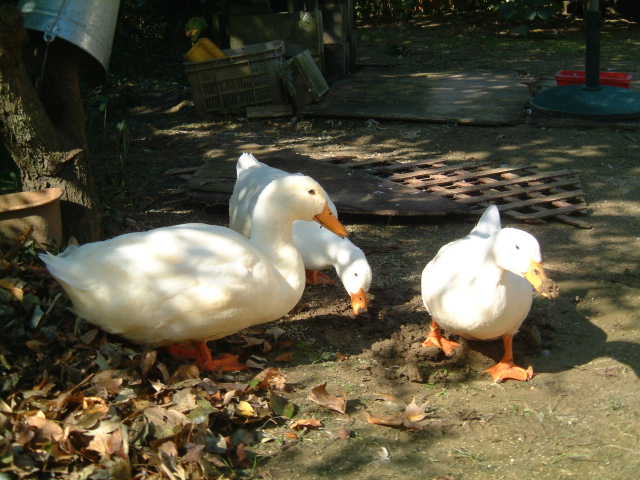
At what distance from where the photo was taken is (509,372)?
3.74 metres

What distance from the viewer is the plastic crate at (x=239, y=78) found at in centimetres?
841

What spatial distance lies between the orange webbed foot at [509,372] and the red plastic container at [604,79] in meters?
5.33

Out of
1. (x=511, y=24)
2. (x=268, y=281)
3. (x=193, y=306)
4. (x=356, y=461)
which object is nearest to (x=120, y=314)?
(x=193, y=306)

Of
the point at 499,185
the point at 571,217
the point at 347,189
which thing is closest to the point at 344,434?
the point at 347,189

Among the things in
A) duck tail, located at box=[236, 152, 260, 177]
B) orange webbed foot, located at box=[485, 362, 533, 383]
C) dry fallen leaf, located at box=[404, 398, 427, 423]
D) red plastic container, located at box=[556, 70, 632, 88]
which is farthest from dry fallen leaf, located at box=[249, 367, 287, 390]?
red plastic container, located at box=[556, 70, 632, 88]

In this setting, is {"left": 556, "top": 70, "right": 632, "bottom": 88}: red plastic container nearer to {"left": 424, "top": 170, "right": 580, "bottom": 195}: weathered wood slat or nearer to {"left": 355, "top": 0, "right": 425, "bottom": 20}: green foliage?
{"left": 424, "top": 170, "right": 580, "bottom": 195}: weathered wood slat

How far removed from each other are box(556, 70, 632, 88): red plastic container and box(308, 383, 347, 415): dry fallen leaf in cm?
600

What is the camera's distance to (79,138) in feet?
15.9

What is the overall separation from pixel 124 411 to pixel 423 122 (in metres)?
5.52

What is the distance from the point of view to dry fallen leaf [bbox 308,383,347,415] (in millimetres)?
3389

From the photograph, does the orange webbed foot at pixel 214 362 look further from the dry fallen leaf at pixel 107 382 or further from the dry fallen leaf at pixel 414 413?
the dry fallen leaf at pixel 414 413

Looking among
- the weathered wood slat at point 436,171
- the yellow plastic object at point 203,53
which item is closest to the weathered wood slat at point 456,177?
the weathered wood slat at point 436,171

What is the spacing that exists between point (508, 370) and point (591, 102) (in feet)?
15.4

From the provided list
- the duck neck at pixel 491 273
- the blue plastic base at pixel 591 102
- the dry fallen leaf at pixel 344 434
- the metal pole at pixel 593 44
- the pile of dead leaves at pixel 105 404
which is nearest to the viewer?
the pile of dead leaves at pixel 105 404
